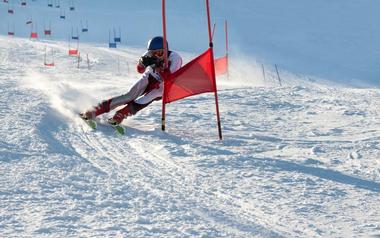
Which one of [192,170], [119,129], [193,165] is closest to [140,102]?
[119,129]

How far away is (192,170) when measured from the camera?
520cm

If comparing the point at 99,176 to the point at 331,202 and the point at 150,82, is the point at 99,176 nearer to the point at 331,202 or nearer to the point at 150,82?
the point at 331,202

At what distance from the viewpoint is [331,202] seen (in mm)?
4398

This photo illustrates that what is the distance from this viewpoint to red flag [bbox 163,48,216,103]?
687 centimetres

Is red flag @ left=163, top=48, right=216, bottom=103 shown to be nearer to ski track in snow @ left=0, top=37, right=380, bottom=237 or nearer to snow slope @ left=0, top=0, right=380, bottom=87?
ski track in snow @ left=0, top=37, right=380, bottom=237

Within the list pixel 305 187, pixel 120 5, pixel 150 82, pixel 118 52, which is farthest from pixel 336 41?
pixel 305 187

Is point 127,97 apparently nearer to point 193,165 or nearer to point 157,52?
point 157,52

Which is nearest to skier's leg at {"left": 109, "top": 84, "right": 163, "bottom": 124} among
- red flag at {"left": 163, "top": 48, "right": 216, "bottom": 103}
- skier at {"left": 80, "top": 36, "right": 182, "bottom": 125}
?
skier at {"left": 80, "top": 36, "right": 182, "bottom": 125}

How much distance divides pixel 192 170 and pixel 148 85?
2.67 meters

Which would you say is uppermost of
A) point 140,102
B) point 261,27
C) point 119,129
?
point 140,102

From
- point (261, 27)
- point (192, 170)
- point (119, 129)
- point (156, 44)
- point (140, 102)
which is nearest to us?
point (192, 170)

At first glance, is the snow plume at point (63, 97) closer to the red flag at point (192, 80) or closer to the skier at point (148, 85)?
the skier at point (148, 85)

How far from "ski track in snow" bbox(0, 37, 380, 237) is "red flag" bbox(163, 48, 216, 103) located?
17.2 inches

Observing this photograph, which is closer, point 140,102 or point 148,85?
point 140,102
